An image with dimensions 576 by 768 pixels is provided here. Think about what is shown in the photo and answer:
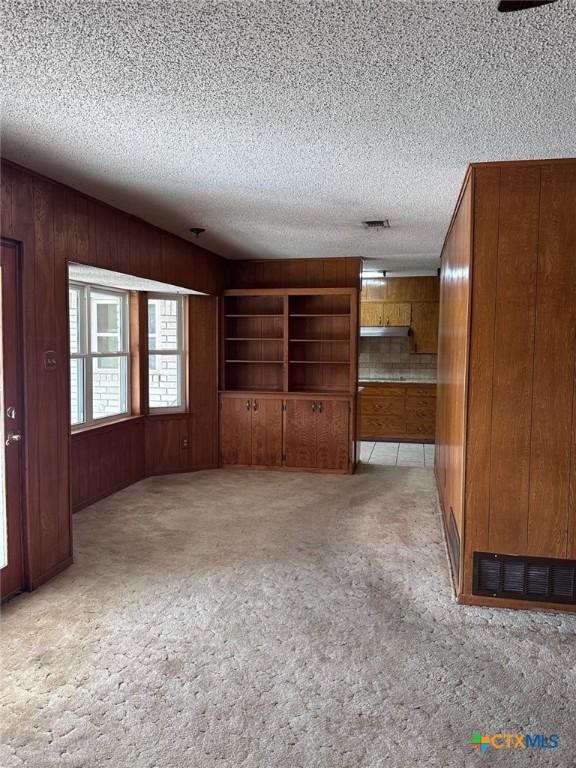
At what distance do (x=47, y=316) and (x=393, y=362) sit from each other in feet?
22.0

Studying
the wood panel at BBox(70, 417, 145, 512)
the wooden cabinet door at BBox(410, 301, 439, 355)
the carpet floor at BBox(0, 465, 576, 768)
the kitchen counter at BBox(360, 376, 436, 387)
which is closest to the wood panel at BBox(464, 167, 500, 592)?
the carpet floor at BBox(0, 465, 576, 768)

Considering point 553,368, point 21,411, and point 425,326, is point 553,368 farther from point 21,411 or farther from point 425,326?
point 425,326

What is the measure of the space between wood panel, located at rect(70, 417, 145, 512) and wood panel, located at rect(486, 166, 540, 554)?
3.28 metres

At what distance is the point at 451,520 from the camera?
12.6 feet

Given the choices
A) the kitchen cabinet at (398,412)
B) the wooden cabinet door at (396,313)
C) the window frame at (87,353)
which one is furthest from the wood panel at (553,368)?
the wooden cabinet door at (396,313)

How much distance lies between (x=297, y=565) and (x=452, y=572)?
1.00 metres

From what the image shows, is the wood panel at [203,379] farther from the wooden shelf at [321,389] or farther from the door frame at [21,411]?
the door frame at [21,411]

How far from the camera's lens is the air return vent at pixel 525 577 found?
309 centimetres

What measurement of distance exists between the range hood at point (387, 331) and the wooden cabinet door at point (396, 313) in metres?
0.08

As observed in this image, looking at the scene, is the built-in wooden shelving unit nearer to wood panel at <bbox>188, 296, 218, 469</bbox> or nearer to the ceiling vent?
wood panel at <bbox>188, 296, 218, 469</bbox>

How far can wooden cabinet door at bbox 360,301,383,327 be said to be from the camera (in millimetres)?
9070

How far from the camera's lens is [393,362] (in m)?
9.38

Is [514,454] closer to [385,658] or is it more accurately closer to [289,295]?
[385,658]

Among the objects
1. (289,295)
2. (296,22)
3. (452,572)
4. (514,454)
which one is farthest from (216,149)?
(289,295)
